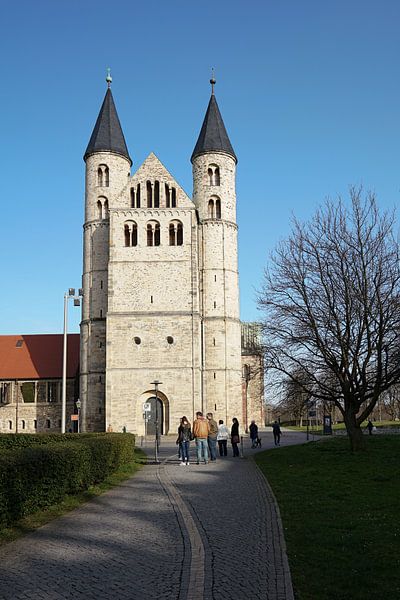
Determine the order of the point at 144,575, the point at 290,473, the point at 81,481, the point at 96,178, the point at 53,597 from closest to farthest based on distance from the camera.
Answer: the point at 53,597
the point at 144,575
the point at 81,481
the point at 290,473
the point at 96,178

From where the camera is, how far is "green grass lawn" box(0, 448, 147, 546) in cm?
978

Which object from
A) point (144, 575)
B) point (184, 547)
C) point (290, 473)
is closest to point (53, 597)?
point (144, 575)

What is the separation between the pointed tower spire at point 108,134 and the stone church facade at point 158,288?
11 centimetres

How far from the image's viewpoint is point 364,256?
2434 centimetres

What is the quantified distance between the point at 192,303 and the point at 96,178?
1307cm

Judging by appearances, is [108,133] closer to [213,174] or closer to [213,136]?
[213,136]

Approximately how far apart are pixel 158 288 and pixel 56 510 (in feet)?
110

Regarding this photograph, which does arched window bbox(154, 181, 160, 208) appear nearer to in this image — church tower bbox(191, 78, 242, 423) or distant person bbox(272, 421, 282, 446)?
church tower bbox(191, 78, 242, 423)

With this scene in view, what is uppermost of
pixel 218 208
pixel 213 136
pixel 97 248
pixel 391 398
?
pixel 213 136

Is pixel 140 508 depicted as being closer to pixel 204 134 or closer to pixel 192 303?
pixel 192 303

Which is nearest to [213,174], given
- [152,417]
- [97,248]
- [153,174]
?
[153,174]

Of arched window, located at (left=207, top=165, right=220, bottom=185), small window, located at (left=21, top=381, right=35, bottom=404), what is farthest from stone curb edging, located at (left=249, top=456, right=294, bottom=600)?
small window, located at (left=21, top=381, right=35, bottom=404)

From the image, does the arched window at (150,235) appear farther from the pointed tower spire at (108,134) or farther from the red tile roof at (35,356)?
the red tile roof at (35,356)

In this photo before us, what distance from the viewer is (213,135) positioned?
165 feet
